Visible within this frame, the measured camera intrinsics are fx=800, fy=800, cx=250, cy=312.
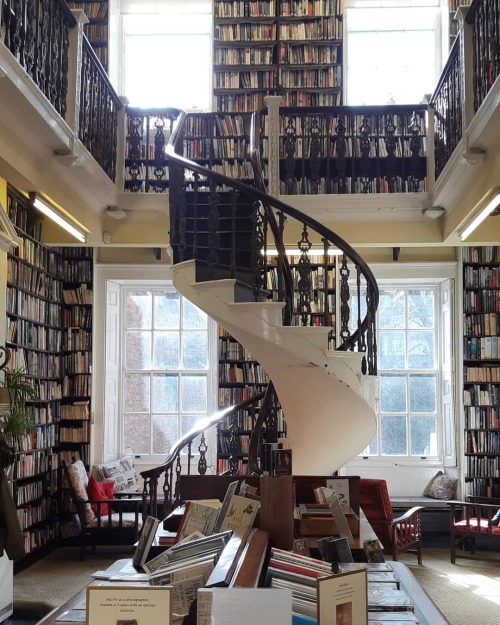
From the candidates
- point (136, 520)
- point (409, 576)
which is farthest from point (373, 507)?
point (409, 576)

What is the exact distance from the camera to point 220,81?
9828mm

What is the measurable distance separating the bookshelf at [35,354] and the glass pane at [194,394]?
58.5 inches

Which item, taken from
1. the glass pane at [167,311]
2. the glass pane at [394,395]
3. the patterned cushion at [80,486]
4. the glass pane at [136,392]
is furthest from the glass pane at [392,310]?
the patterned cushion at [80,486]

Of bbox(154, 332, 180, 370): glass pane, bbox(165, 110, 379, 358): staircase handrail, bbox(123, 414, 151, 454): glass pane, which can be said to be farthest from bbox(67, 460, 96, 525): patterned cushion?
bbox(165, 110, 379, 358): staircase handrail

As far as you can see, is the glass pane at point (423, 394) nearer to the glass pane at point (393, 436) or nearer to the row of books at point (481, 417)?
the glass pane at point (393, 436)

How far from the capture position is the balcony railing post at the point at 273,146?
7445 mm

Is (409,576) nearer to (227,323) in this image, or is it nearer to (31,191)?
(227,323)

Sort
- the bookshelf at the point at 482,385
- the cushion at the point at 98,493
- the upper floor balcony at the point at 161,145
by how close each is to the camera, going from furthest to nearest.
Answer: the bookshelf at the point at 482,385
the cushion at the point at 98,493
the upper floor balcony at the point at 161,145

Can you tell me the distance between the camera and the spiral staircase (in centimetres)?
580

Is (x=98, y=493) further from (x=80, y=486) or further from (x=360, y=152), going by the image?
(x=360, y=152)

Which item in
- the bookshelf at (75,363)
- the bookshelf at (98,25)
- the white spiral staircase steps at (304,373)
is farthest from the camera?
the bookshelf at (98,25)

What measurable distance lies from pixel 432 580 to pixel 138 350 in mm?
4392

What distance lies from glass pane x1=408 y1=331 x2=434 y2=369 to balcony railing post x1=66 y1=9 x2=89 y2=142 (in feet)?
16.5

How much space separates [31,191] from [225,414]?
2.57 metres
